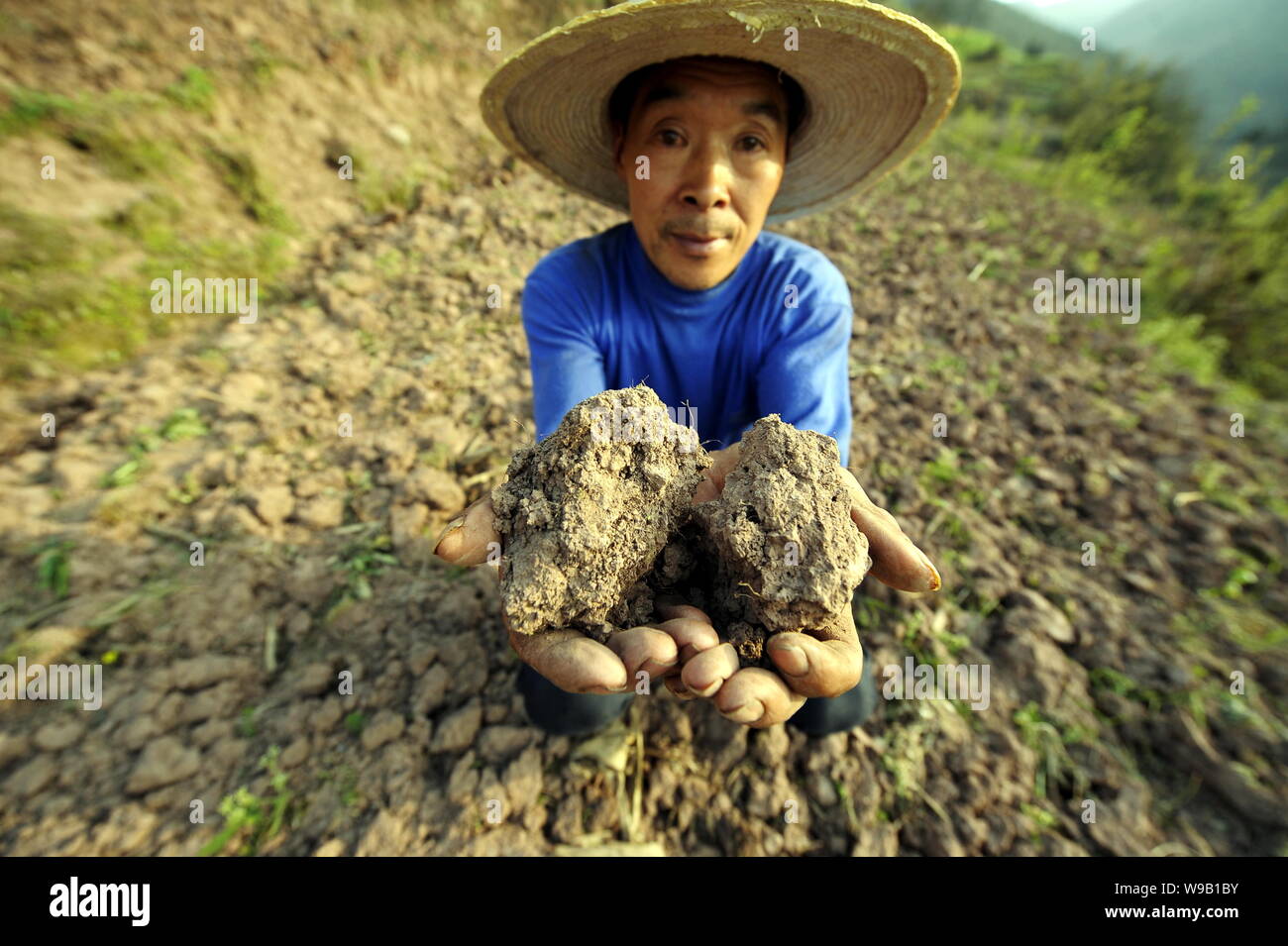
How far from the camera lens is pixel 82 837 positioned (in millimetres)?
1764

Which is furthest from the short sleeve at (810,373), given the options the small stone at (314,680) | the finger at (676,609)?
the small stone at (314,680)

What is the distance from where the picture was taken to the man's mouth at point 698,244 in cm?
193

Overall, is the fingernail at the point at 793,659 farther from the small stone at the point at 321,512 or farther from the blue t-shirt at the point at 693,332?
the small stone at the point at 321,512

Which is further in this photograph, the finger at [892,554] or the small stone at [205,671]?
the small stone at [205,671]

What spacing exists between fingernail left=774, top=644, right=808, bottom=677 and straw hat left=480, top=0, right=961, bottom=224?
1618mm

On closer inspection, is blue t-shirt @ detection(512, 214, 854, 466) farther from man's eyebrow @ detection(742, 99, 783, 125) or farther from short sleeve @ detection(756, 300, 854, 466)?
man's eyebrow @ detection(742, 99, 783, 125)

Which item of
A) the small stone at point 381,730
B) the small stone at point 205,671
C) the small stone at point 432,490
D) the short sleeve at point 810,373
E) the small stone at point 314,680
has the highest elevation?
the short sleeve at point 810,373

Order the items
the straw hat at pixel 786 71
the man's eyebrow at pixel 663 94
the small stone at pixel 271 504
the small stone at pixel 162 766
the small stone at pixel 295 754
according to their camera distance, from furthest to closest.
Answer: the small stone at pixel 271 504 < the small stone at pixel 295 754 < the small stone at pixel 162 766 < the man's eyebrow at pixel 663 94 < the straw hat at pixel 786 71

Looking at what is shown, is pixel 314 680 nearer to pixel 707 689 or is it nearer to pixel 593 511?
pixel 593 511

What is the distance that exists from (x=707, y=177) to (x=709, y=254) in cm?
24

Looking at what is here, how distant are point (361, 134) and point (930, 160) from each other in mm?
7156

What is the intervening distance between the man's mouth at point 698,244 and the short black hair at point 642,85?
0.48 metres

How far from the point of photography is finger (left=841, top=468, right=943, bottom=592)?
1.40 metres

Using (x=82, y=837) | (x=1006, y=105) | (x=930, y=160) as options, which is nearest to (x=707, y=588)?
(x=82, y=837)
